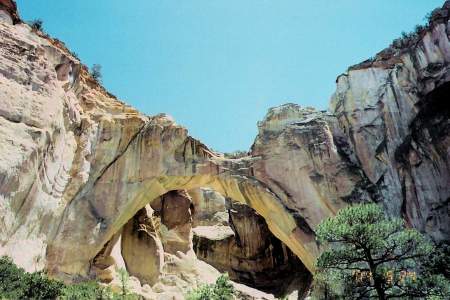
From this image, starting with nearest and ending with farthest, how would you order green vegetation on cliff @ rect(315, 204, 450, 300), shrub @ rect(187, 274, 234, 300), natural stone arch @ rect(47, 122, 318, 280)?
green vegetation on cliff @ rect(315, 204, 450, 300) → shrub @ rect(187, 274, 234, 300) → natural stone arch @ rect(47, 122, 318, 280)

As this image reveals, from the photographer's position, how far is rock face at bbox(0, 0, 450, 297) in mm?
16297

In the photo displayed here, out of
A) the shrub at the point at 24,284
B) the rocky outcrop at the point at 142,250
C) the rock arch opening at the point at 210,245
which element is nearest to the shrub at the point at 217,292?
the shrub at the point at 24,284

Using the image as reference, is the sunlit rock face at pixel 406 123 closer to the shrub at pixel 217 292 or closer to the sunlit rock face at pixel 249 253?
the shrub at pixel 217 292

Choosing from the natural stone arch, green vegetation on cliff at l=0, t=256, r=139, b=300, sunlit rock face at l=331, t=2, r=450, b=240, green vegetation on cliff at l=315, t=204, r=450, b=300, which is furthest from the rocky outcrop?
green vegetation on cliff at l=315, t=204, r=450, b=300

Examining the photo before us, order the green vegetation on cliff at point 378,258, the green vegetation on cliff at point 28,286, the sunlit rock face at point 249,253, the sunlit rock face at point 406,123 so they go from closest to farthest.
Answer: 1. the green vegetation on cliff at point 378,258
2. the green vegetation on cliff at point 28,286
3. the sunlit rock face at point 406,123
4. the sunlit rock face at point 249,253

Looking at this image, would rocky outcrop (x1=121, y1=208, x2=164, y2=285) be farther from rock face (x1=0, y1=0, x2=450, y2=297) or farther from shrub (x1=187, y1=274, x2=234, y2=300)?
shrub (x1=187, y1=274, x2=234, y2=300)

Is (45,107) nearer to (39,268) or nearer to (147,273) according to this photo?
(39,268)

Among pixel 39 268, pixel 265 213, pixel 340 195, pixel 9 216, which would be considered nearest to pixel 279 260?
pixel 265 213

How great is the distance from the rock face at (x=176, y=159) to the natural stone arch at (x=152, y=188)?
50 mm

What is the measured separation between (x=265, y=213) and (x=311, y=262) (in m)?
3.29

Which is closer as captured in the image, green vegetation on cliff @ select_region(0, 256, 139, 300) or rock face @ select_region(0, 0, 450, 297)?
green vegetation on cliff @ select_region(0, 256, 139, 300)

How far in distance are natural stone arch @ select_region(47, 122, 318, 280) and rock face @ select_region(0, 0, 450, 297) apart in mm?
50

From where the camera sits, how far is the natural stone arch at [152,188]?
59.0 feet

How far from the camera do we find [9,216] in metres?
14.6
